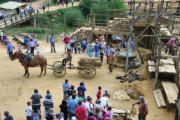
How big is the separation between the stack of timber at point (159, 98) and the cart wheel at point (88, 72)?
12.1 ft

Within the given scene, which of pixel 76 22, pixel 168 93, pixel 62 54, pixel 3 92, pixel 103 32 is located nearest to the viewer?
pixel 168 93

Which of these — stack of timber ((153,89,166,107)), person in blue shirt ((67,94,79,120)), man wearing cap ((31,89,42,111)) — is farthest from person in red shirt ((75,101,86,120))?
stack of timber ((153,89,166,107))

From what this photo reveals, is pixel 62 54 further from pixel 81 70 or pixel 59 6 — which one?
pixel 59 6

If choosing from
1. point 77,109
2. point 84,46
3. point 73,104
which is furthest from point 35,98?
point 84,46

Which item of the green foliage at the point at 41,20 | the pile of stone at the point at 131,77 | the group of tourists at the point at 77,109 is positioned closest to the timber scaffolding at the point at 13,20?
the green foliage at the point at 41,20

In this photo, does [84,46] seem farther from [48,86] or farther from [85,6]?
[85,6]

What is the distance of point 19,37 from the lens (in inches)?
880

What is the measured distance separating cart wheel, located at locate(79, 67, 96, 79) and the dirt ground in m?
0.24

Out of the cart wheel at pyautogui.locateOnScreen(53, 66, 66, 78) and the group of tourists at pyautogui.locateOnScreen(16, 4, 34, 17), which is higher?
the group of tourists at pyautogui.locateOnScreen(16, 4, 34, 17)

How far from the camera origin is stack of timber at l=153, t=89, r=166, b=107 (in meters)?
11.0

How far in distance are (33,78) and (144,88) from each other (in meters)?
6.49

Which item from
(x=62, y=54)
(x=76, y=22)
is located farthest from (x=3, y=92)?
(x=76, y=22)

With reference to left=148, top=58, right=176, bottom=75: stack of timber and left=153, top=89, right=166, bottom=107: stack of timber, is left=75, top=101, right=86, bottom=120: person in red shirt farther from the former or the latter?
left=148, top=58, right=176, bottom=75: stack of timber

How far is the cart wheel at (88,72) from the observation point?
44.6 ft
